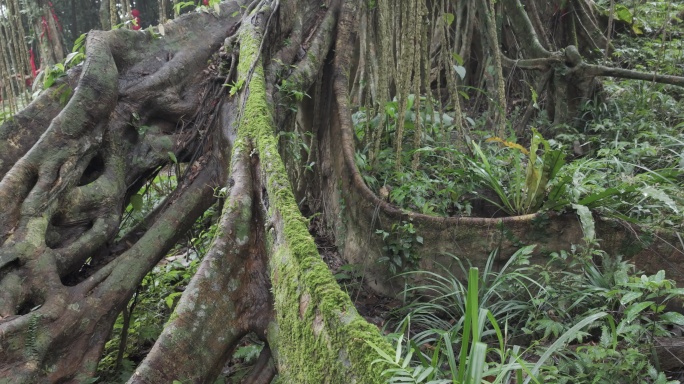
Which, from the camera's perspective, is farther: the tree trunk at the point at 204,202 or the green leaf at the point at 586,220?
the green leaf at the point at 586,220

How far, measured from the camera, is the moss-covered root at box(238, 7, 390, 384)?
1.67 m

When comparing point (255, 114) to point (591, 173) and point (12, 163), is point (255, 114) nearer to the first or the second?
point (12, 163)

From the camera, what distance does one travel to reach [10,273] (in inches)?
110

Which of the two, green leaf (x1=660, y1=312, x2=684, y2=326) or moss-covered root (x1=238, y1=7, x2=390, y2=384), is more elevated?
→ moss-covered root (x1=238, y1=7, x2=390, y2=384)

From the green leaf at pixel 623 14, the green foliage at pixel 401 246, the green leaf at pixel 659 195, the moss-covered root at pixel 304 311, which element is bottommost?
the green foliage at pixel 401 246

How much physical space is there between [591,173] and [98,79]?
3.84 meters

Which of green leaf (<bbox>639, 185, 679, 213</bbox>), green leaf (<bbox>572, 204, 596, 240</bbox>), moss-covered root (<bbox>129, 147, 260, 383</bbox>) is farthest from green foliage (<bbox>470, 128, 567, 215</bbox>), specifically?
moss-covered root (<bbox>129, 147, 260, 383</bbox>)

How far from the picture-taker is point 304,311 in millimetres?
1989

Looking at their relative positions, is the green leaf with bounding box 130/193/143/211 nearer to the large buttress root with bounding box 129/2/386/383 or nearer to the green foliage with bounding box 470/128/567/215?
the large buttress root with bounding box 129/2/386/383

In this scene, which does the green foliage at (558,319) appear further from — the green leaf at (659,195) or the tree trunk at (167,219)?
the tree trunk at (167,219)

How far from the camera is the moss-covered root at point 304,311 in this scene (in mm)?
1669

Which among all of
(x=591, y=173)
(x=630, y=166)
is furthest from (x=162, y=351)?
(x=630, y=166)

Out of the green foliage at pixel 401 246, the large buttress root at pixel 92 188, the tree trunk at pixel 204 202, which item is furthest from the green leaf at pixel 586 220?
the large buttress root at pixel 92 188

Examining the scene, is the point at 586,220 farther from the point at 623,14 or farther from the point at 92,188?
the point at 623,14
